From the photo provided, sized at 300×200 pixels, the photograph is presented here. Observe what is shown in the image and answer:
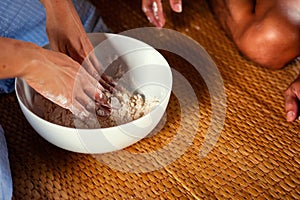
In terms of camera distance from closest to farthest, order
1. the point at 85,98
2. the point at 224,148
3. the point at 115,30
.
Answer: the point at 85,98 < the point at 224,148 < the point at 115,30

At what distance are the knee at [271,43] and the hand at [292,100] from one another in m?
0.08

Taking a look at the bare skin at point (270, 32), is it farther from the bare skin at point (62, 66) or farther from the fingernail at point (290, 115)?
the bare skin at point (62, 66)

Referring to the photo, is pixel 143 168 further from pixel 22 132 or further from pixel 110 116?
pixel 22 132

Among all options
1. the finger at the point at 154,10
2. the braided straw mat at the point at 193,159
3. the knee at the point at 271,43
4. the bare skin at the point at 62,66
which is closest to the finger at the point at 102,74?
the bare skin at the point at 62,66

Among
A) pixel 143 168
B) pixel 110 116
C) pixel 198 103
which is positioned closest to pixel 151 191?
pixel 143 168

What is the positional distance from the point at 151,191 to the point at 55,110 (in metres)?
0.25

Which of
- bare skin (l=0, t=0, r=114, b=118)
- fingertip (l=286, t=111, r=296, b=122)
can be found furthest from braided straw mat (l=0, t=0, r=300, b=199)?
bare skin (l=0, t=0, r=114, b=118)

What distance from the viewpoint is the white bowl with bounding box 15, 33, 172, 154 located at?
0.81 m

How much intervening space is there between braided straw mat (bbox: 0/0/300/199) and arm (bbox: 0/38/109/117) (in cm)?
14

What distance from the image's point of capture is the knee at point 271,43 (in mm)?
1048

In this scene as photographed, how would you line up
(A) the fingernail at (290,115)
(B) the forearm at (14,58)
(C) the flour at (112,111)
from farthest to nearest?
(A) the fingernail at (290,115)
(C) the flour at (112,111)
(B) the forearm at (14,58)

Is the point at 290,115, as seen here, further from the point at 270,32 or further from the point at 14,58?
the point at 14,58

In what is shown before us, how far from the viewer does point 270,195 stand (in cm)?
86

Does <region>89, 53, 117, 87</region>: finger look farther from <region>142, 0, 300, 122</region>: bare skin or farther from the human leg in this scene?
the human leg
